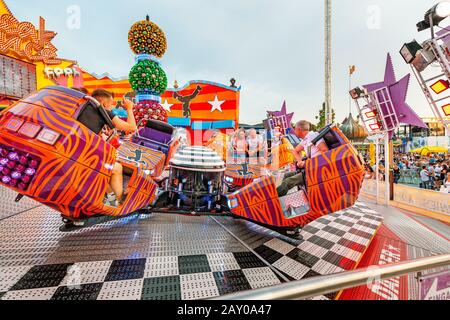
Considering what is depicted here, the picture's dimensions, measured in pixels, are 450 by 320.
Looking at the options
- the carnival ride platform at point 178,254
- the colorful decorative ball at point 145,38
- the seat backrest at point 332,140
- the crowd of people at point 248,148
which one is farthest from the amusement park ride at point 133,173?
the crowd of people at point 248,148

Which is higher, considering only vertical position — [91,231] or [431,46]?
[431,46]

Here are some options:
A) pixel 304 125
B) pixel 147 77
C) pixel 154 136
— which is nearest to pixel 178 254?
pixel 304 125

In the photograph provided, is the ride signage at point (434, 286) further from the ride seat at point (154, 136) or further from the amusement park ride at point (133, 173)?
the ride seat at point (154, 136)

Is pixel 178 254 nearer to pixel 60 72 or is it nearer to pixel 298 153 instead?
pixel 298 153

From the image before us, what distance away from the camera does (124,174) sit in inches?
76.4

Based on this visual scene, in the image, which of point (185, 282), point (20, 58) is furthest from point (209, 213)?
point (20, 58)

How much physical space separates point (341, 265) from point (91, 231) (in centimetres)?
238

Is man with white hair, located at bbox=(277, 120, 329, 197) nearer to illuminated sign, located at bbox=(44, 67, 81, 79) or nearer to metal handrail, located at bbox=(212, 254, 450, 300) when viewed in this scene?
metal handrail, located at bbox=(212, 254, 450, 300)

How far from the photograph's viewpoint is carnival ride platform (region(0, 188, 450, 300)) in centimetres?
128

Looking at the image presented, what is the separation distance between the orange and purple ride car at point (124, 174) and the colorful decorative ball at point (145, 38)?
6.39ft

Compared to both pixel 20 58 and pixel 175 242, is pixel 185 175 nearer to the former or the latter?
pixel 175 242

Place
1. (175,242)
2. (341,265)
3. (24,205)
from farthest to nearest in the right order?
1. (24,205)
2. (175,242)
3. (341,265)

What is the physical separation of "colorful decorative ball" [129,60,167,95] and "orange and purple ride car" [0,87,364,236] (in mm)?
1324
